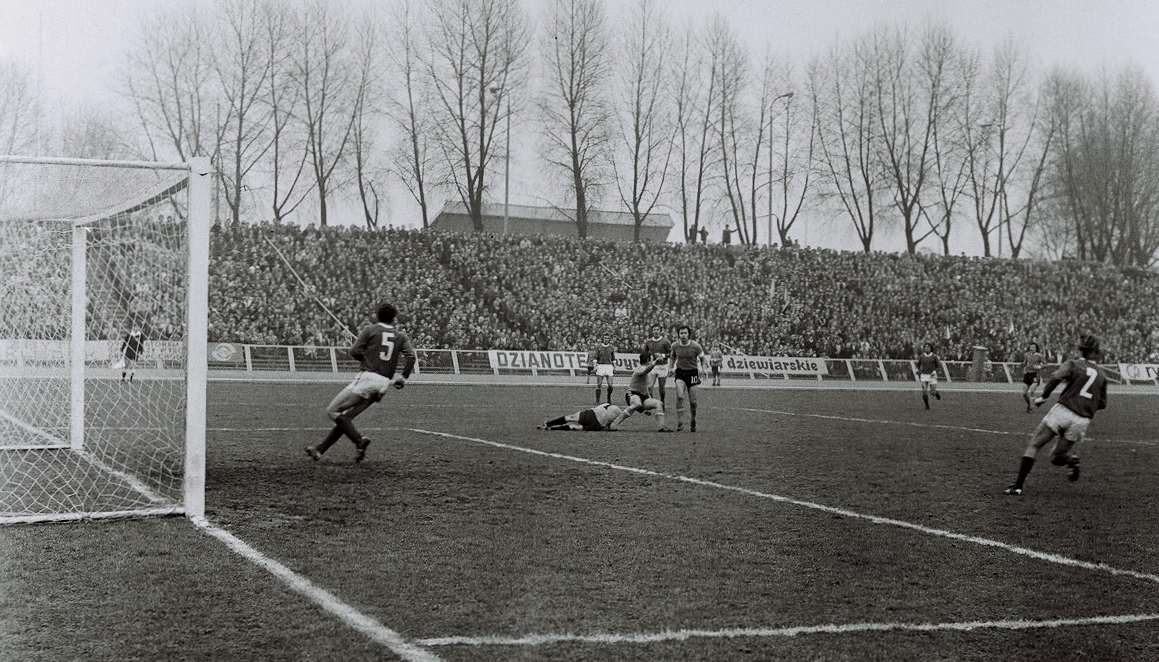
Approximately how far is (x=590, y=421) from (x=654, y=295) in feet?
78.5

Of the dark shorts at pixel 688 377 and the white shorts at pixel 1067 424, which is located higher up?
the dark shorts at pixel 688 377

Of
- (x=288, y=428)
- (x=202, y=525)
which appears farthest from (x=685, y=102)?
(x=202, y=525)

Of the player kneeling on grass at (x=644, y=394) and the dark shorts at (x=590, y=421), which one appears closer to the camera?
the dark shorts at (x=590, y=421)

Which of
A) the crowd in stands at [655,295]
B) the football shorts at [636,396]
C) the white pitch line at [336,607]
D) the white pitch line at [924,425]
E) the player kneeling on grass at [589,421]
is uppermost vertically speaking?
the crowd in stands at [655,295]

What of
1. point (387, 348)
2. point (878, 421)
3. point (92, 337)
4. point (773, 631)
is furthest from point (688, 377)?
point (773, 631)

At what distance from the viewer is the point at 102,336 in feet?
51.2

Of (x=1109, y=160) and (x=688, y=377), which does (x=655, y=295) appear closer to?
(x=1109, y=160)

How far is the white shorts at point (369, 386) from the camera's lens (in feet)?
36.0

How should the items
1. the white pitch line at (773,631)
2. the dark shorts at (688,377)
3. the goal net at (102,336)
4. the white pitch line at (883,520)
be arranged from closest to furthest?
1. the white pitch line at (773,631)
2. the white pitch line at (883,520)
3. the goal net at (102,336)
4. the dark shorts at (688,377)

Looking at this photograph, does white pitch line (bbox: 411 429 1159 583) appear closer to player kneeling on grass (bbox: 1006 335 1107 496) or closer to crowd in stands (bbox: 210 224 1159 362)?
player kneeling on grass (bbox: 1006 335 1107 496)

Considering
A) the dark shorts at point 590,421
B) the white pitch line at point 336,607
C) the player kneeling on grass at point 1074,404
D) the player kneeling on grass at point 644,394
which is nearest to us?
the white pitch line at point 336,607

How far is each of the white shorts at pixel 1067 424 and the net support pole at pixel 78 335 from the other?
405 inches

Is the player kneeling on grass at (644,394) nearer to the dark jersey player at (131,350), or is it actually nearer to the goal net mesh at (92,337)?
the goal net mesh at (92,337)

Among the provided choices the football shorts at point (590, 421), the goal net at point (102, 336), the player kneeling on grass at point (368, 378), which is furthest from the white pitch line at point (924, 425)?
the goal net at point (102, 336)
